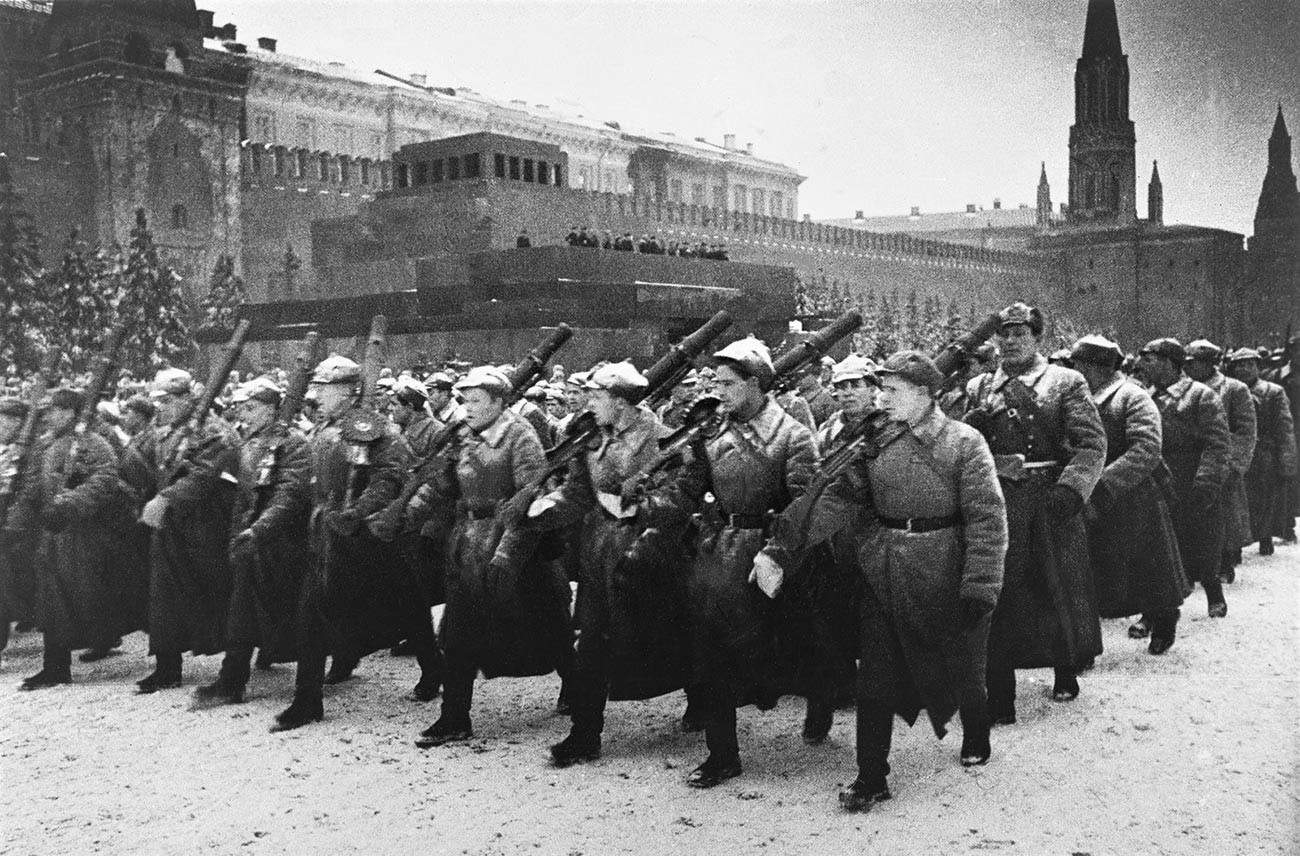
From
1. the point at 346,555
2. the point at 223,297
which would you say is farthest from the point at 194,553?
the point at 223,297

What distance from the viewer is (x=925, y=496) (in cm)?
539

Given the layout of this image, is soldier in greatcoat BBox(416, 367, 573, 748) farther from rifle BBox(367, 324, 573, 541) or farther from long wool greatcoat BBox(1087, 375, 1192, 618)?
long wool greatcoat BBox(1087, 375, 1192, 618)

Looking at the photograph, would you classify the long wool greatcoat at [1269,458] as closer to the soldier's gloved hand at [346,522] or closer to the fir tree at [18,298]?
the soldier's gloved hand at [346,522]

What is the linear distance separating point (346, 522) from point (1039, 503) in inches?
146

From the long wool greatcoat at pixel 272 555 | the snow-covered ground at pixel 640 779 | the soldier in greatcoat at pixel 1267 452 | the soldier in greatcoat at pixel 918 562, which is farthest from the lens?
the soldier in greatcoat at pixel 1267 452

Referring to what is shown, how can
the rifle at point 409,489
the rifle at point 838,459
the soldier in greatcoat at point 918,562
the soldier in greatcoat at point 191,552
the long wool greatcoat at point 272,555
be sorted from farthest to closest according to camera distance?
the soldier in greatcoat at point 191,552 < the long wool greatcoat at point 272,555 < the rifle at point 409,489 < the rifle at point 838,459 < the soldier in greatcoat at point 918,562

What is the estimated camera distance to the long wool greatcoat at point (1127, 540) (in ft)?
25.3

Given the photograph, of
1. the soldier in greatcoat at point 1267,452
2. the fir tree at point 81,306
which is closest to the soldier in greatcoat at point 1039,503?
the soldier in greatcoat at point 1267,452

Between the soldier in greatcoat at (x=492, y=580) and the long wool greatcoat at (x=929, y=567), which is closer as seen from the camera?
the long wool greatcoat at (x=929, y=567)

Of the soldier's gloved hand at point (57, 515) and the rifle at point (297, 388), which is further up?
the rifle at point (297, 388)

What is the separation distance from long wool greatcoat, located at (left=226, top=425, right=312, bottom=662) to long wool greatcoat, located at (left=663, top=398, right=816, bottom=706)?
104 inches

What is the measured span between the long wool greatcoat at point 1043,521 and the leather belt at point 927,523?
1.11 metres

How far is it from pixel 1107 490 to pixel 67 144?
30.5 meters

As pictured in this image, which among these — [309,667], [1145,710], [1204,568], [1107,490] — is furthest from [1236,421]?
[309,667]
